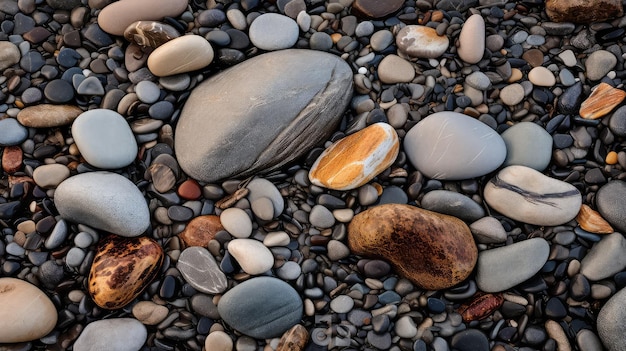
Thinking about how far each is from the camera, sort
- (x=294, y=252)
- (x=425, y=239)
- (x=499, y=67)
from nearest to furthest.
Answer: (x=425, y=239) < (x=294, y=252) < (x=499, y=67)

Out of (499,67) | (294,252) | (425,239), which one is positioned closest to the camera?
(425,239)

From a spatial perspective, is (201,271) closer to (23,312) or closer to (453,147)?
(23,312)

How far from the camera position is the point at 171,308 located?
5.89 feet

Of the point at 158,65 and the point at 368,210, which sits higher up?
the point at 158,65

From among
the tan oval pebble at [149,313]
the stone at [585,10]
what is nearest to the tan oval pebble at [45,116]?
the tan oval pebble at [149,313]

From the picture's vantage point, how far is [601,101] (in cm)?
192

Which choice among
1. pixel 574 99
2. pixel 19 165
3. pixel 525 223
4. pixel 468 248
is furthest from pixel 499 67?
pixel 19 165

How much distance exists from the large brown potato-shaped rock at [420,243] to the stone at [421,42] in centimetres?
63

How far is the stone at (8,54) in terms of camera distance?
1.96 m

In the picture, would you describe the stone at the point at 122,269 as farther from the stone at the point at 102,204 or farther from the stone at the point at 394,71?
the stone at the point at 394,71

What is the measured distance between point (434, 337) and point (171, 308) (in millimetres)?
912

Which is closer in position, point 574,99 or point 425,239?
point 425,239

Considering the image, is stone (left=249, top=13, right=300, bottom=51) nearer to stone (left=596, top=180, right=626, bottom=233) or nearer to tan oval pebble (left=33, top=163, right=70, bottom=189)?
tan oval pebble (left=33, top=163, right=70, bottom=189)

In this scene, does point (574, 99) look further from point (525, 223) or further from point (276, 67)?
point (276, 67)
